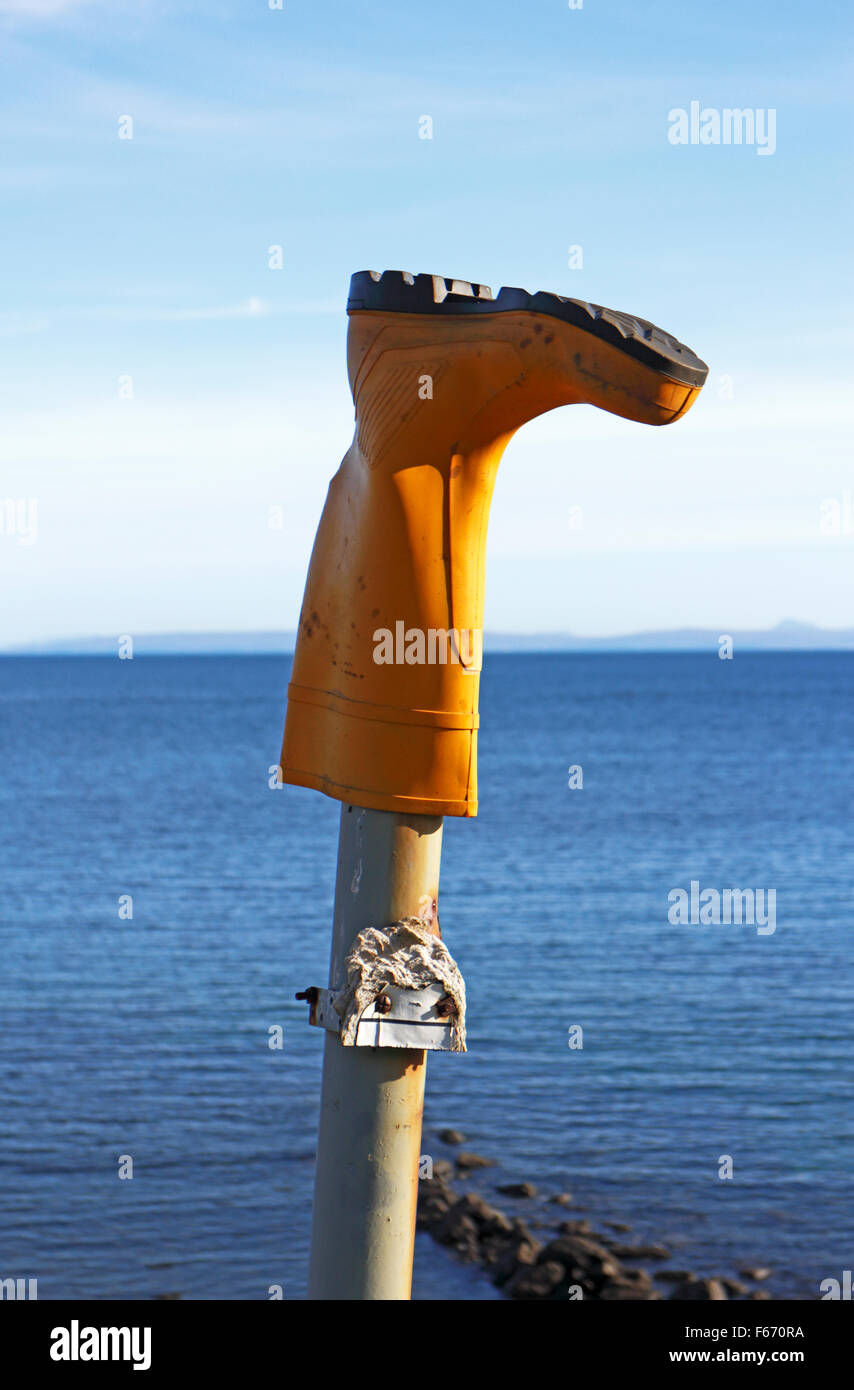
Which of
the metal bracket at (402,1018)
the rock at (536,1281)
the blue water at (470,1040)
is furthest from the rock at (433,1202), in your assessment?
the metal bracket at (402,1018)

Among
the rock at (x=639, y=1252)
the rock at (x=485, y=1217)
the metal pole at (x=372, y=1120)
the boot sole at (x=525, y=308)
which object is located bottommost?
the rock at (x=639, y=1252)

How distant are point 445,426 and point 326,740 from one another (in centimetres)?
93

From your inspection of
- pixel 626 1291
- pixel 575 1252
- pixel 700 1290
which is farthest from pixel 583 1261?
pixel 700 1290

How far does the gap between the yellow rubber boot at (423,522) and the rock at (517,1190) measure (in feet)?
62.6

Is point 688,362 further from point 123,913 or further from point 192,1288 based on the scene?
point 123,913

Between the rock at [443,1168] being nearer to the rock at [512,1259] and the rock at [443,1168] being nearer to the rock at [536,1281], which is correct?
the rock at [512,1259]

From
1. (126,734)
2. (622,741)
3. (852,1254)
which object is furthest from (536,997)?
(126,734)

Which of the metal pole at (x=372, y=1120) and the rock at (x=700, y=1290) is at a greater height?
the metal pole at (x=372, y=1120)

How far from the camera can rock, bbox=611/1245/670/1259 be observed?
1928 cm

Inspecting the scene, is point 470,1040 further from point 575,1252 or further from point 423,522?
point 423,522

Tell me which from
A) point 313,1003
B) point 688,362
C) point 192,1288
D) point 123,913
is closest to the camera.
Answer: point 688,362

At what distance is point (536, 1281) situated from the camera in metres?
18.0

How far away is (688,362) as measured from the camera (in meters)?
3.67

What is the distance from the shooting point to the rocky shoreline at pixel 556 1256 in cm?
1795
